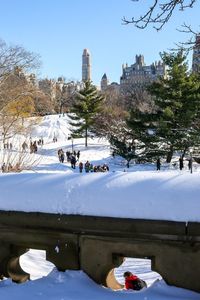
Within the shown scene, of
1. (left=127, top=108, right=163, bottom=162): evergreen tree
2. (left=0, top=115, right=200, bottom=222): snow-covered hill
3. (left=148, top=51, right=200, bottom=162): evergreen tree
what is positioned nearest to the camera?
(left=0, top=115, right=200, bottom=222): snow-covered hill

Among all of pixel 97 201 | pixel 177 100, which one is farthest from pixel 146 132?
pixel 97 201

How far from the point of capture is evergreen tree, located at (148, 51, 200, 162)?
138 ft

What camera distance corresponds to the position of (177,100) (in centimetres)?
4269

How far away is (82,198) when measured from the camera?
152 inches

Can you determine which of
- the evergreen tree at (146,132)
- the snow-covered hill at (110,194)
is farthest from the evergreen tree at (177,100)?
the snow-covered hill at (110,194)

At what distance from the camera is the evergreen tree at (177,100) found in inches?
1660

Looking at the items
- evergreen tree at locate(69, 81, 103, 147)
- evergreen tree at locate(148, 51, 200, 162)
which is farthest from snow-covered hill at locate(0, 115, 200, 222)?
evergreen tree at locate(69, 81, 103, 147)

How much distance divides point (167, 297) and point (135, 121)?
41039 mm

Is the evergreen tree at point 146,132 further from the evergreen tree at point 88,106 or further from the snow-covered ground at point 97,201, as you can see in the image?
the snow-covered ground at point 97,201

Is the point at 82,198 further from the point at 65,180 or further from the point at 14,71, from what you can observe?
the point at 14,71

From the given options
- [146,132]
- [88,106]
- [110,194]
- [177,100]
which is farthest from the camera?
[88,106]

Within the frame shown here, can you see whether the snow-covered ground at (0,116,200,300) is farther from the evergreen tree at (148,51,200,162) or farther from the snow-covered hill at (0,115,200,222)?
the evergreen tree at (148,51,200,162)

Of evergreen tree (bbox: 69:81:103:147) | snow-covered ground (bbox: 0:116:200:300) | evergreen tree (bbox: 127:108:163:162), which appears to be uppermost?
evergreen tree (bbox: 69:81:103:147)

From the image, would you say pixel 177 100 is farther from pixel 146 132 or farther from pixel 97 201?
pixel 97 201
